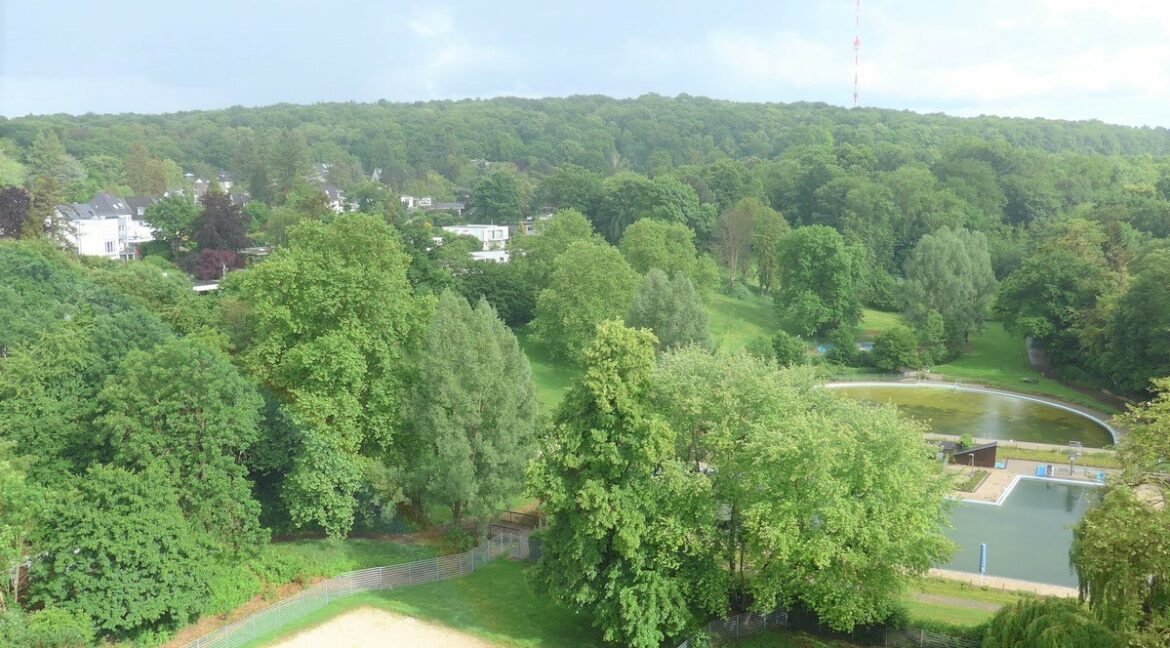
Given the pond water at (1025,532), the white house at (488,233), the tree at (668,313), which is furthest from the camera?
the white house at (488,233)

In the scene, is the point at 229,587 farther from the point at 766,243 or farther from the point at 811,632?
the point at 766,243

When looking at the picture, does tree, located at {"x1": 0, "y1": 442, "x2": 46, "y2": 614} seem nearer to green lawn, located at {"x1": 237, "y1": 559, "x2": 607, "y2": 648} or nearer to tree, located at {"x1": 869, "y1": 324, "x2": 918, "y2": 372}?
A: green lawn, located at {"x1": 237, "y1": 559, "x2": 607, "y2": 648}

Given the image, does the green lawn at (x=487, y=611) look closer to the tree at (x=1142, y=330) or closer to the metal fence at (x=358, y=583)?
the metal fence at (x=358, y=583)

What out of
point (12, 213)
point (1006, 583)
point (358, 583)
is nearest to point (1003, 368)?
point (1006, 583)

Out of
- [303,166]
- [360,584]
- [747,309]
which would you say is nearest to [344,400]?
[360,584]

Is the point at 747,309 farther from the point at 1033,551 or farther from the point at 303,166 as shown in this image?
the point at 303,166

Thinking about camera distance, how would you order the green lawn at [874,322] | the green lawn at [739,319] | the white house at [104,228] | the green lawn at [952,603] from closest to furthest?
1. the green lawn at [952,603]
2. the green lawn at [739,319]
3. the green lawn at [874,322]
4. the white house at [104,228]

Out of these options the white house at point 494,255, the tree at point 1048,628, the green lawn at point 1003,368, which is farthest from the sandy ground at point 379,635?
the white house at point 494,255
